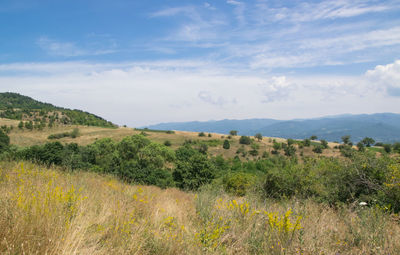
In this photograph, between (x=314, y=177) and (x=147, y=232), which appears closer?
(x=147, y=232)

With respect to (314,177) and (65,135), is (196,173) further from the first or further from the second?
(65,135)

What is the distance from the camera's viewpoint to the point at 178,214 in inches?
178

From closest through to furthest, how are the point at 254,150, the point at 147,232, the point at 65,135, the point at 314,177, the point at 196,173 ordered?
the point at 147,232 → the point at 314,177 → the point at 196,173 → the point at 254,150 → the point at 65,135

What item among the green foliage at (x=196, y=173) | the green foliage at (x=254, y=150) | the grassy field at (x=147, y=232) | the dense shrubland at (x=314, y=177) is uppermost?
the grassy field at (x=147, y=232)

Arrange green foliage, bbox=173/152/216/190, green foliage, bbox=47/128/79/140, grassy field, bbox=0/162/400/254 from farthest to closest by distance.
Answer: green foliage, bbox=47/128/79/140 → green foliage, bbox=173/152/216/190 → grassy field, bbox=0/162/400/254

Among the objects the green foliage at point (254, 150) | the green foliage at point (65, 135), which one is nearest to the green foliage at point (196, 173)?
the green foliage at point (254, 150)

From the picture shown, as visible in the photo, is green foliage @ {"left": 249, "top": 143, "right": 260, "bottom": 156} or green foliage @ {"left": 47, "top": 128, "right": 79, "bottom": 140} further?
green foliage @ {"left": 47, "top": 128, "right": 79, "bottom": 140}

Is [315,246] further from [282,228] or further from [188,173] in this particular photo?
[188,173]

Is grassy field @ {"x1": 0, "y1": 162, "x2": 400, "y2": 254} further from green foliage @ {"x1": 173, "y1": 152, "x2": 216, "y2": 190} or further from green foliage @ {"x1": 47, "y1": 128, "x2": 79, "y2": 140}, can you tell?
green foliage @ {"x1": 47, "y1": 128, "x2": 79, "y2": 140}

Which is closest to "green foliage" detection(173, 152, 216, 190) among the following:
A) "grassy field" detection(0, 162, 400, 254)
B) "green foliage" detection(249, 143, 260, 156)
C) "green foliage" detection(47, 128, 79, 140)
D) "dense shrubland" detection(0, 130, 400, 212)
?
"dense shrubland" detection(0, 130, 400, 212)

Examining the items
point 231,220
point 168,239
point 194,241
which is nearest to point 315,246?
point 231,220

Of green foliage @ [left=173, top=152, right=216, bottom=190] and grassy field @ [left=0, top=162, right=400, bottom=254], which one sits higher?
grassy field @ [left=0, top=162, right=400, bottom=254]

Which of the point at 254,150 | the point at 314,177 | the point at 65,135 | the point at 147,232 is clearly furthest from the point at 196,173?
the point at 65,135

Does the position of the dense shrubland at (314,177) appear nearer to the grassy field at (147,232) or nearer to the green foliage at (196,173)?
the green foliage at (196,173)
